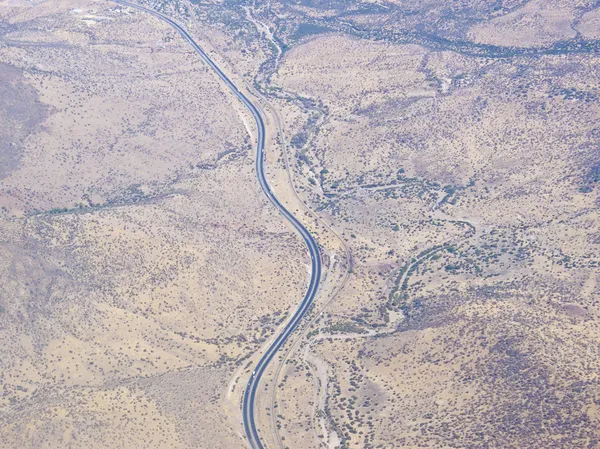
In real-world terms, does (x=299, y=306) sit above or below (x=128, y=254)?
above

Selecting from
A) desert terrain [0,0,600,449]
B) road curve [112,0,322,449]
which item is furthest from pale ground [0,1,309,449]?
road curve [112,0,322,449]

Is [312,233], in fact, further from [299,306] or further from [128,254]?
[128,254]

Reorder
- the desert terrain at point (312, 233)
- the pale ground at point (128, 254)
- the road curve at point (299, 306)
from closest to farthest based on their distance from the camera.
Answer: the desert terrain at point (312, 233) < the pale ground at point (128, 254) < the road curve at point (299, 306)

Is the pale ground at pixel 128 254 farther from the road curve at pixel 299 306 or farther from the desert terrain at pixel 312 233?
the road curve at pixel 299 306

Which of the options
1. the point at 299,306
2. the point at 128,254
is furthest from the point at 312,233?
the point at 128,254

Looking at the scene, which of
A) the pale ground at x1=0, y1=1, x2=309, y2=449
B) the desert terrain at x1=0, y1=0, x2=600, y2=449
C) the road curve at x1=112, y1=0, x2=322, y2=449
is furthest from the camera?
the road curve at x1=112, y1=0, x2=322, y2=449

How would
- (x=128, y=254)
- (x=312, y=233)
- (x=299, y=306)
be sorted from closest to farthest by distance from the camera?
(x=299, y=306), (x=128, y=254), (x=312, y=233)

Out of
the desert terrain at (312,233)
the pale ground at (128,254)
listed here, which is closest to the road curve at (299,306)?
the desert terrain at (312,233)

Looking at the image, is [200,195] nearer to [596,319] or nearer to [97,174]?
[97,174]

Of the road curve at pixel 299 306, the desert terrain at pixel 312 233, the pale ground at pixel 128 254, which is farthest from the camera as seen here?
the road curve at pixel 299 306

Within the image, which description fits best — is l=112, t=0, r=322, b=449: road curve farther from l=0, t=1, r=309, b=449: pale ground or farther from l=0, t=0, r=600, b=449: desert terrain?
l=0, t=1, r=309, b=449: pale ground

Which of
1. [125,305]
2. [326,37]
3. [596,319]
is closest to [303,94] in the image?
[326,37]

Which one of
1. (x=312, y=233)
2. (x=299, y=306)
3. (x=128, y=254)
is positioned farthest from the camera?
(x=312, y=233)
